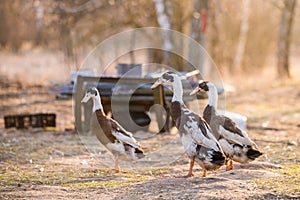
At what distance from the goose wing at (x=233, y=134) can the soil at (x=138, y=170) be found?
408 mm

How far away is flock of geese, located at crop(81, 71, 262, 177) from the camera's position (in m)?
7.95

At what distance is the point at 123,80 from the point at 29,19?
786 inches

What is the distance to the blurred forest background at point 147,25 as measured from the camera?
68.1ft

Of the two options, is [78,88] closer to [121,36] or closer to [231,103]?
[231,103]

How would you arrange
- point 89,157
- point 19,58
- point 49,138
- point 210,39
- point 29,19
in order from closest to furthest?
point 89,157, point 49,138, point 210,39, point 19,58, point 29,19

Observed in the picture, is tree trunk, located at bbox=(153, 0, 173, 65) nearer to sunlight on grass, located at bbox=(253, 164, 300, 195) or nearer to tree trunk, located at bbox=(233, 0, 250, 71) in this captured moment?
tree trunk, located at bbox=(233, 0, 250, 71)

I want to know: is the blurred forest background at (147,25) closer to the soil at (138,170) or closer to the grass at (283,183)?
the soil at (138,170)

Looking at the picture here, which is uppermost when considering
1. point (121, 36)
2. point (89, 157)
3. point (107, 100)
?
point (121, 36)

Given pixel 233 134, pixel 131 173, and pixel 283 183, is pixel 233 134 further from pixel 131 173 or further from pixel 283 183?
pixel 131 173

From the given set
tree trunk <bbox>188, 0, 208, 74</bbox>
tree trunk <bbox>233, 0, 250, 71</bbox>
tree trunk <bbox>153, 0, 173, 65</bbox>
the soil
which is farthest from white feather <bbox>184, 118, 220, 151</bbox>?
tree trunk <bbox>233, 0, 250, 71</bbox>

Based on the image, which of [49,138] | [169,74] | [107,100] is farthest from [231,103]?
[169,74]

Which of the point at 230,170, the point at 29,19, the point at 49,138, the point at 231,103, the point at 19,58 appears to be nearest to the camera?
the point at 230,170

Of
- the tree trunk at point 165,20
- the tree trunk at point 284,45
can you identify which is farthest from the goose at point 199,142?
the tree trunk at point 284,45

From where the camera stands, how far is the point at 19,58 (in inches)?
1105
